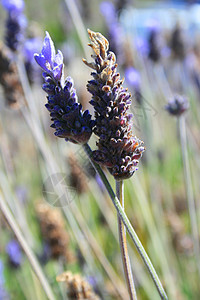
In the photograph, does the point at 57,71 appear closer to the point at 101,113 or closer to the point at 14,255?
the point at 101,113

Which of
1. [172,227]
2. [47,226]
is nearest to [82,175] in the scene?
[47,226]

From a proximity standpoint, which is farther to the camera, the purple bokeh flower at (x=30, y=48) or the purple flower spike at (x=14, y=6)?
the purple bokeh flower at (x=30, y=48)

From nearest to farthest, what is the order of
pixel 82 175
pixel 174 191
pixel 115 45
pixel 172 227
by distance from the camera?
pixel 82 175 < pixel 115 45 < pixel 172 227 < pixel 174 191

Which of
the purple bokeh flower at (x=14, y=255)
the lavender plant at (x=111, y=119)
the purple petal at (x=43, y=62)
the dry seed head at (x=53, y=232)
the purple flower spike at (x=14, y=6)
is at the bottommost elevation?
the purple bokeh flower at (x=14, y=255)

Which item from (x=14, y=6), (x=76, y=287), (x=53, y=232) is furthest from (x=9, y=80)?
(x=76, y=287)

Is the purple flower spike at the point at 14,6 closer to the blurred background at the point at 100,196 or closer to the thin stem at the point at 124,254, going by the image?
the blurred background at the point at 100,196

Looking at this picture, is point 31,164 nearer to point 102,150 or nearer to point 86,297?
point 86,297

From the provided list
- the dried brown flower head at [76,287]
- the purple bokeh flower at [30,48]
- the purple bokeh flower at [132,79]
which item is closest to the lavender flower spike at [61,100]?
the dried brown flower head at [76,287]
